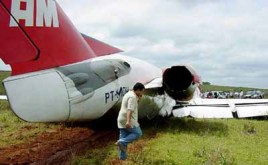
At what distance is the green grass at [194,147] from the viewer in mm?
7969

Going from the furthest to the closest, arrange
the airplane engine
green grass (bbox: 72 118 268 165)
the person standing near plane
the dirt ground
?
1. the airplane engine
2. the dirt ground
3. green grass (bbox: 72 118 268 165)
4. the person standing near plane

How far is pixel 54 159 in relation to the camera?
8.20 m

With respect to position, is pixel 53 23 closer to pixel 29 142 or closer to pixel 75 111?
pixel 75 111

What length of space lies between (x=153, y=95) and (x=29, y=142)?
12.8ft

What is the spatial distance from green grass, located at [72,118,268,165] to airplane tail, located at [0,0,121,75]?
2071 mm

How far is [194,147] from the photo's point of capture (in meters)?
9.33

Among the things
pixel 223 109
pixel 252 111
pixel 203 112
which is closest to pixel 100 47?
pixel 203 112

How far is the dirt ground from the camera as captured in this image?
8347 mm

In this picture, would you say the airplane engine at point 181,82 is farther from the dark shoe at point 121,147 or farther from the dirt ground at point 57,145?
the dark shoe at point 121,147

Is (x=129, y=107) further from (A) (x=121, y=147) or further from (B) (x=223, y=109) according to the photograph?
(B) (x=223, y=109)

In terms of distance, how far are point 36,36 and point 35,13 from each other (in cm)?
43

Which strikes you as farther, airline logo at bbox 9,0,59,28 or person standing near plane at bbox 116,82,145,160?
person standing near plane at bbox 116,82,145,160

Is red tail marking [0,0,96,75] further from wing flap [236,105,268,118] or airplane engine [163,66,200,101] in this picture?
wing flap [236,105,268,118]

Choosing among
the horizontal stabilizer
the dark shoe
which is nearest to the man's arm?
the dark shoe
